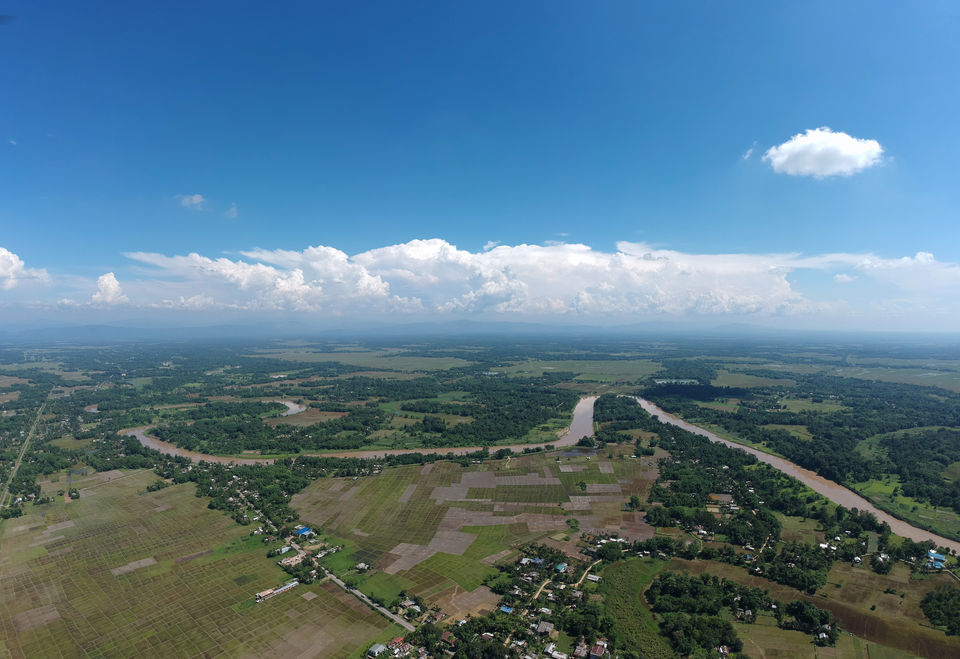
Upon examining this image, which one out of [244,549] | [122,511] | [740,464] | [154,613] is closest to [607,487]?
[740,464]

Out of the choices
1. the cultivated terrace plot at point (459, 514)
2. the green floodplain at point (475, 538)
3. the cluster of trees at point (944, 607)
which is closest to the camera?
the cluster of trees at point (944, 607)

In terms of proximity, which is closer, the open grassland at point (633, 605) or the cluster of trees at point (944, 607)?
the open grassland at point (633, 605)


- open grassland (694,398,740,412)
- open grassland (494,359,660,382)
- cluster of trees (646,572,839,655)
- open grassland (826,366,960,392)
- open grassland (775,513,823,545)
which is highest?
open grassland (826,366,960,392)

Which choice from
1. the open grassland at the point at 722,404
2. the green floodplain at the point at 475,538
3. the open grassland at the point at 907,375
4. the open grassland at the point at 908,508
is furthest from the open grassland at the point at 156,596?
the open grassland at the point at 907,375

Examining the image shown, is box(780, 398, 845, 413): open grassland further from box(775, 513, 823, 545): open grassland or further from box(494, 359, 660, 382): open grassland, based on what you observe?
box(775, 513, 823, 545): open grassland

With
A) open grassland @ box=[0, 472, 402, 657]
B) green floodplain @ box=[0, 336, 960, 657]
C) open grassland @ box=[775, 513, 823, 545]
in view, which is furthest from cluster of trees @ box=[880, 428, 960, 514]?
open grassland @ box=[0, 472, 402, 657]

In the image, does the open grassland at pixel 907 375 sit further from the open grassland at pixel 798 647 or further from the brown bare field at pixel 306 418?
the brown bare field at pixel 306 418
